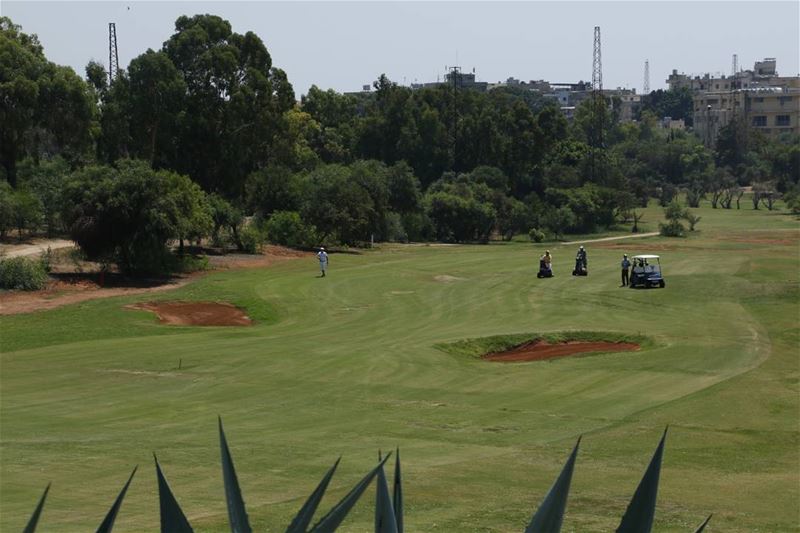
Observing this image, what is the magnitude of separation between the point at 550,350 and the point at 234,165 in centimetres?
4262

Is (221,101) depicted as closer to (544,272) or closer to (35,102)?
(35,102)

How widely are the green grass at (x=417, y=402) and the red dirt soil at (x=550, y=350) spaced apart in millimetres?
1045

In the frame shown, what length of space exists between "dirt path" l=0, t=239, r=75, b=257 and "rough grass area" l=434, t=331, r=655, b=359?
961 inches

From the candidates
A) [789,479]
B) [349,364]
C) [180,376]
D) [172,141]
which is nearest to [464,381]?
[349,364]

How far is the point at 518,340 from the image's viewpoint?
35438mm

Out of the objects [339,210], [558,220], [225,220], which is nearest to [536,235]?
[558,220]

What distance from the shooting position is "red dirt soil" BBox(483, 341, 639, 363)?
33469mm

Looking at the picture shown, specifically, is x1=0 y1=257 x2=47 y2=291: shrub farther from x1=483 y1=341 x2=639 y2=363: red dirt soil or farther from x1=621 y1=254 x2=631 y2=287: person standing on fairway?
x1=621 y1=254 x2=631 y2=287: person standing on fairway

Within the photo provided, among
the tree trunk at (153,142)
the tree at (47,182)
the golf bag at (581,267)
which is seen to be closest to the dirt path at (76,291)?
the tree at (47,182)

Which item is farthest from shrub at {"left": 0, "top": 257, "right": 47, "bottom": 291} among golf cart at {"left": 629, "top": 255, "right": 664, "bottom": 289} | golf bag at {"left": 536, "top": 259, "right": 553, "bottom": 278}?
golf cart at {"left": 629, "top": 255, "right": 664, "bottom": 289}

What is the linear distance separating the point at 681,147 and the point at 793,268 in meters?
109

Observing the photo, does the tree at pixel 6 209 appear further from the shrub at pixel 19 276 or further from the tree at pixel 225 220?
the shrub at pixel 19 276

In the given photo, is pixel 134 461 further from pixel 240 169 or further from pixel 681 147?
pixel 681 147

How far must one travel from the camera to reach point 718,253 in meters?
62.5
